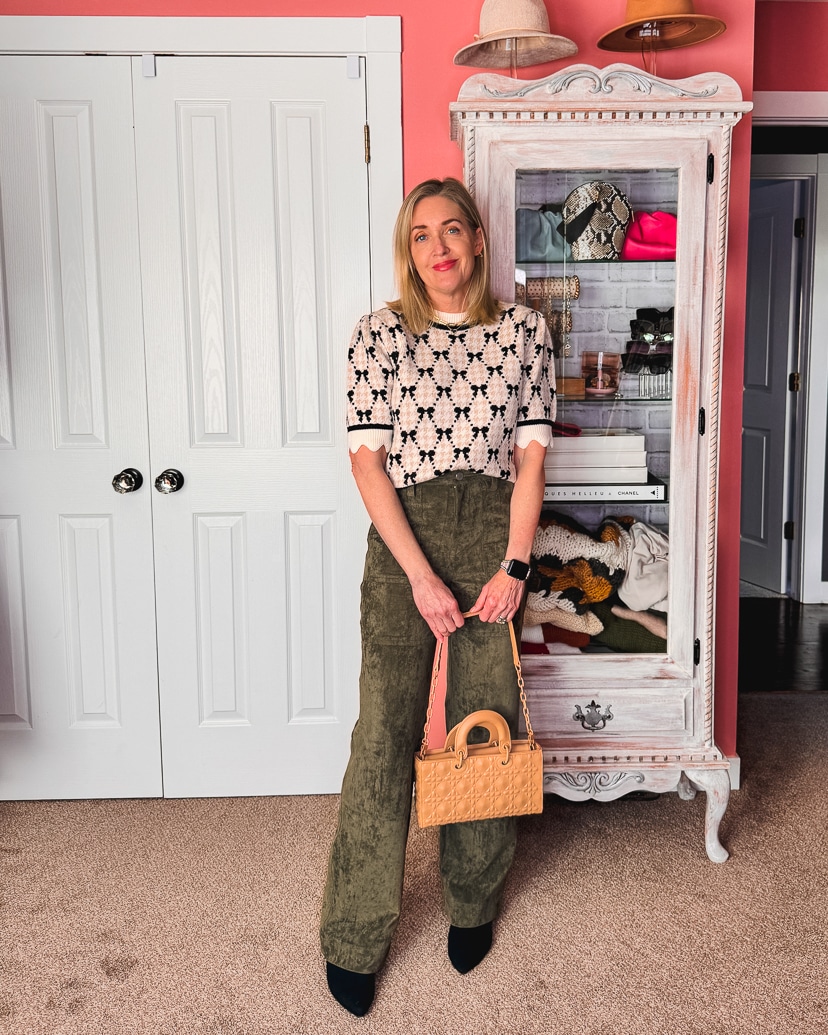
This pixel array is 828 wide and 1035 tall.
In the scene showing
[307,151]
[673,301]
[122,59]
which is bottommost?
[673,301]

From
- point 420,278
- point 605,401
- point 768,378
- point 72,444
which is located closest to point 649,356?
point 605,401

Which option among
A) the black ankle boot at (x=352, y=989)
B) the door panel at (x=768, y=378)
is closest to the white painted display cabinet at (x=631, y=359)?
the black ankle boot at (x=352, y=989)

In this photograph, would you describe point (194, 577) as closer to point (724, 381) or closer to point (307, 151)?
point (307, 151)

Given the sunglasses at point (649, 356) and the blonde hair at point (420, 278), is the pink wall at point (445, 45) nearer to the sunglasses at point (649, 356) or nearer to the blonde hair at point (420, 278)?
the sunglasses at point (649, 356)

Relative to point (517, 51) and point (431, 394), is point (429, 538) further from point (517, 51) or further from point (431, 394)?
point (517, 51)

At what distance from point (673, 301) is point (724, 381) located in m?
0.46

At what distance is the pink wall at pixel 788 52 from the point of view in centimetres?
331

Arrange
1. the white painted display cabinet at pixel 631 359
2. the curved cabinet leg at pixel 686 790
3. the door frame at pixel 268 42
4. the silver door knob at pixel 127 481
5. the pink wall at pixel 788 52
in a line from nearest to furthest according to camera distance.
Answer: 1. the white painted display cabinet at pixel 631 359
2. the door frame at pixel 268 42
3. the silver door knob at pixel 127 481
4. the curved cabinet leg at pixel 686 790
5. the pink wall at pixel 788 52

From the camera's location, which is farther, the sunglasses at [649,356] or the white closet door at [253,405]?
the white closet door at [253,405]

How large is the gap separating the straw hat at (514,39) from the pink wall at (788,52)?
3.46 ft

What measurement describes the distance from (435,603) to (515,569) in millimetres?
193

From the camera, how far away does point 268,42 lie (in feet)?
8.83

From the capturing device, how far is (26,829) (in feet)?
9.05

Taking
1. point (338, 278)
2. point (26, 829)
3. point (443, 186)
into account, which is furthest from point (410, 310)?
point (26, 829)
